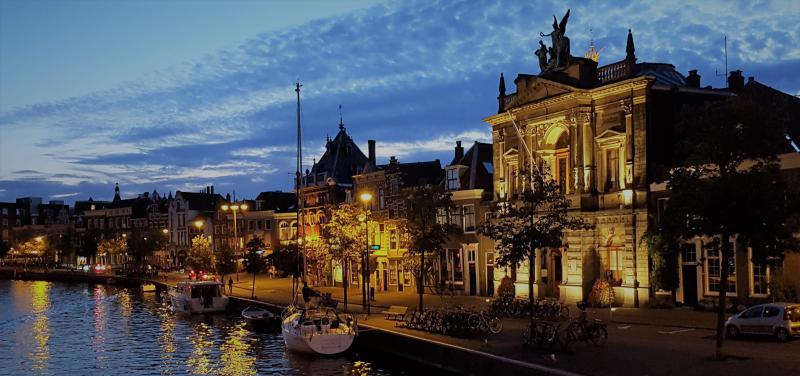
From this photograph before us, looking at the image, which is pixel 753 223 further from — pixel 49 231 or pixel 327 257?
pixel 49 231

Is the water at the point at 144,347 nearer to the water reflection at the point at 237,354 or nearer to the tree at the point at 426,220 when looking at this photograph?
the water reflection at the point at 237,354

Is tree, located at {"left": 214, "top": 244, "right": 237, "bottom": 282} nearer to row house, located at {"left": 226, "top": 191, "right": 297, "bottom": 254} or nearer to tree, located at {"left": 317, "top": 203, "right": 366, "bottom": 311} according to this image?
row house, located at {"left": 226, "top": 191, "right": 297, "bottom": 254}

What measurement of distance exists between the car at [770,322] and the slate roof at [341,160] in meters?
66.5

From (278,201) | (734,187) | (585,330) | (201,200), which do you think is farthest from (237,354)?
(201,200)

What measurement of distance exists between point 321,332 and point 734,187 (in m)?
22.0

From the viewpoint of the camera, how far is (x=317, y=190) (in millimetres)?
89500

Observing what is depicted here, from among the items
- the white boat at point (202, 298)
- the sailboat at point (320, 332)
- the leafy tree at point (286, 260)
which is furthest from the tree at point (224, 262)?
the sailboat at point (320, 332)

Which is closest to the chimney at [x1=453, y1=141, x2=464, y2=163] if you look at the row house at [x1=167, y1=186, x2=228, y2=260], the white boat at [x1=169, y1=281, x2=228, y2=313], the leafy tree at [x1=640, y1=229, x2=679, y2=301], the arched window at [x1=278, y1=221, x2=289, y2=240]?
the white boat at [x1=169, y1=281, x2=228, y2=313]

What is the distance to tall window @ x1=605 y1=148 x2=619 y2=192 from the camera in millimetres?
50031

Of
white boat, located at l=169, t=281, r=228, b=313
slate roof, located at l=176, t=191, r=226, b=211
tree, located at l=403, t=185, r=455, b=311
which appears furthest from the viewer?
slate roof, located at l=176, t=191, r=226, b=211

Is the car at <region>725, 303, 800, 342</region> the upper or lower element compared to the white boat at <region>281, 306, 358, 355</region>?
upper

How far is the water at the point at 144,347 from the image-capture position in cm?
3931

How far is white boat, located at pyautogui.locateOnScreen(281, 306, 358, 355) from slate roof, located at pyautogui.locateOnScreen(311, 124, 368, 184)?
53.6 metres

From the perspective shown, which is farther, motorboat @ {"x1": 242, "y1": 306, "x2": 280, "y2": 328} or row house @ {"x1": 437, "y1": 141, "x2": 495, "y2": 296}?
row house @ {"x1": 437, "y1": 141, "x2": 495, "y2": 296}
